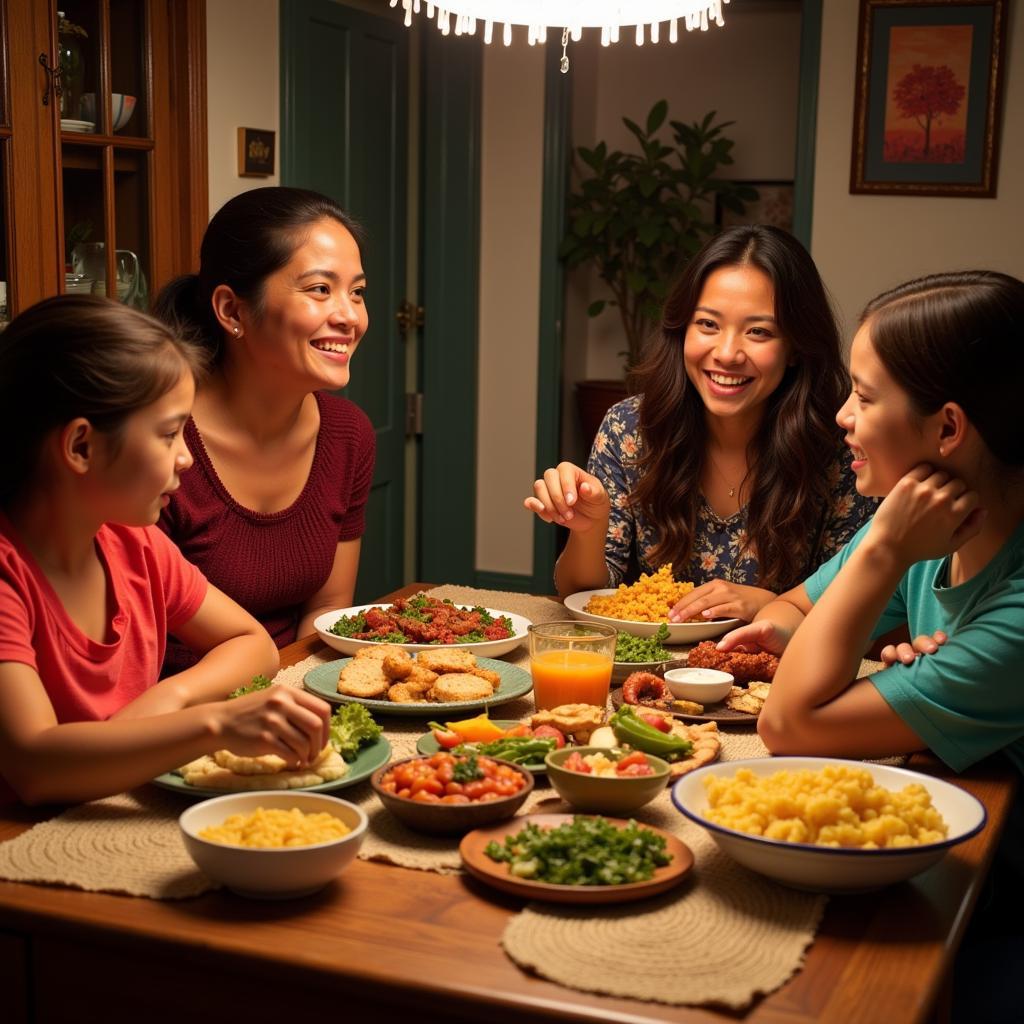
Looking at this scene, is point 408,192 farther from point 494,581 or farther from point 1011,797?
point 1011,797

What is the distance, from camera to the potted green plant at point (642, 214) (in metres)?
5.31

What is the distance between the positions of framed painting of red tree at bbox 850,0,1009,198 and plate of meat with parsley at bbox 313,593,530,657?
306 centimetres

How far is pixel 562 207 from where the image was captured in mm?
5309

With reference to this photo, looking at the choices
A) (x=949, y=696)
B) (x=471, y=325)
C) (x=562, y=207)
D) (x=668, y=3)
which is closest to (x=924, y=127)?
(x=562, y=207)

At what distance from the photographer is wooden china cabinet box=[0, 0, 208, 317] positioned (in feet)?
10.4

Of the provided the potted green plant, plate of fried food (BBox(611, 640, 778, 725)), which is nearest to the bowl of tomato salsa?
plate of fried food (BBox(611, 640, 778, 725))

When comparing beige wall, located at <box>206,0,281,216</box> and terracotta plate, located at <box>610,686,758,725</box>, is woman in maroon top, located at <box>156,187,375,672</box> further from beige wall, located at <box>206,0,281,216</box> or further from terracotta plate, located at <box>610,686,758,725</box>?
beige wall, located at <box>206,0,281,216</box>

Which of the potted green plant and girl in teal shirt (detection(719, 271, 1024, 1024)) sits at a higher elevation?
the potted green plant

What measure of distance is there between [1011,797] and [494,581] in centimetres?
411

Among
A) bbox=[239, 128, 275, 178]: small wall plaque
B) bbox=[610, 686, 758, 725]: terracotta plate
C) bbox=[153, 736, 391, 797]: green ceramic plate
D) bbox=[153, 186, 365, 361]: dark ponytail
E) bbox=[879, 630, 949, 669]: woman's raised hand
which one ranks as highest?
bbox=[239, 128, 275, 178]: small wall plaque

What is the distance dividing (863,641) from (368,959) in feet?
2.51

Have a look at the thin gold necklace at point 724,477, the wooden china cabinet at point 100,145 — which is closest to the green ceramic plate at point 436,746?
the thin gold necklace at point 724,477

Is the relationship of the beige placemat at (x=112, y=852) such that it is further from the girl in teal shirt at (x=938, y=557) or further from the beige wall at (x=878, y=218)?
the beige wall at (x=878, y=218)

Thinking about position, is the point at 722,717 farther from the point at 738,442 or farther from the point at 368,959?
the point at 738,442
